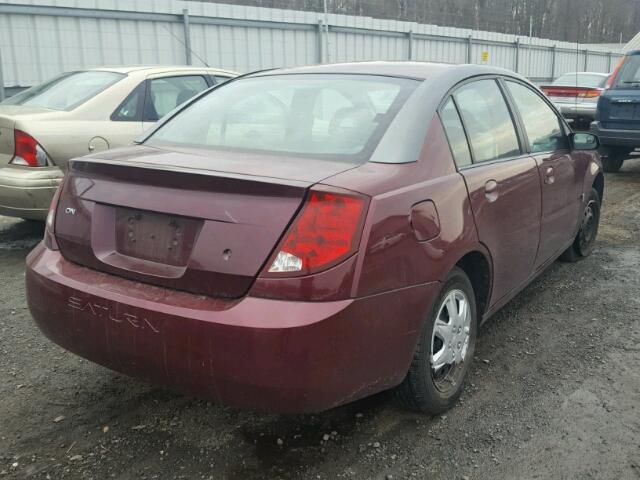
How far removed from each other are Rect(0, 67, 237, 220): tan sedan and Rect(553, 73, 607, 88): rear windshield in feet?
36.3

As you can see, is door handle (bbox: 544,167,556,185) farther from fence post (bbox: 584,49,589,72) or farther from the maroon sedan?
fence post (bbox: 584,49,589,72)

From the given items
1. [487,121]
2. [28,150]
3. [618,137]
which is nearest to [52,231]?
[487,121]

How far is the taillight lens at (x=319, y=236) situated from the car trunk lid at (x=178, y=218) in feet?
0.14

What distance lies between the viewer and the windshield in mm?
5367

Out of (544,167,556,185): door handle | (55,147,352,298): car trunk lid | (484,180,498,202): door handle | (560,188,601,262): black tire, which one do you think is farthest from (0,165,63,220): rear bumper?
(560,188,601,262): black tire

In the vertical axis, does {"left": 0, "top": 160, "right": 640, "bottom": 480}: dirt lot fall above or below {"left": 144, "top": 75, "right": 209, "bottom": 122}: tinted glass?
below

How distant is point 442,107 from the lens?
281cm

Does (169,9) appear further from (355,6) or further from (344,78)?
(355,6)

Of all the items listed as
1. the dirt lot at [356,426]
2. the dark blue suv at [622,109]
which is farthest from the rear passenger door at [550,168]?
the dark blue suv at [622,109]

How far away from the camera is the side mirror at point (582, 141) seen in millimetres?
4246

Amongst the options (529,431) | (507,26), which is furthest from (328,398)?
(507,26)

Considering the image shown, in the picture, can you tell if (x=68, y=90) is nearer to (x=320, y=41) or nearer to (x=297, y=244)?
(x=297, y=244)

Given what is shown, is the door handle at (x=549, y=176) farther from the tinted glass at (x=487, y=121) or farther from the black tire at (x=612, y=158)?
the black tire at (x=612, y=158)

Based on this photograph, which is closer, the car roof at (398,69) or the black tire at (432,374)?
the black tire at (432,374)
